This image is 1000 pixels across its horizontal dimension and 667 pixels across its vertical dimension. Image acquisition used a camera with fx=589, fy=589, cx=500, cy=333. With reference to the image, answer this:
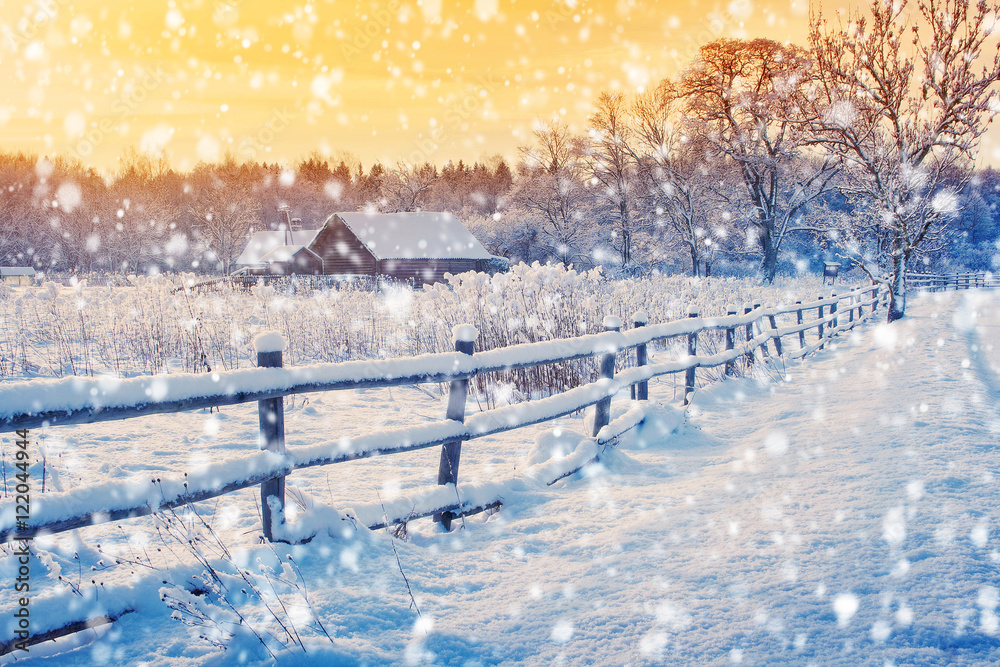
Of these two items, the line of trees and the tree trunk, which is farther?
the tree trunk

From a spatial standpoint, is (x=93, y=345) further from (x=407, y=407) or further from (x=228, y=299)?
(x=407, y=407)

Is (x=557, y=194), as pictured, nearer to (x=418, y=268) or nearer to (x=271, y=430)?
(x=418, y=268)

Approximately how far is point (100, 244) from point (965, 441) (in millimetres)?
77141

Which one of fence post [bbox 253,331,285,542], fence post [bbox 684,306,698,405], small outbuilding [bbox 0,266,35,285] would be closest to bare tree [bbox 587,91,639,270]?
fence post [bbox 684,306,698,405]

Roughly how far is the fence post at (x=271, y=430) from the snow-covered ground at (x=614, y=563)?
0.62 feet

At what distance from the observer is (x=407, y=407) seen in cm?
864

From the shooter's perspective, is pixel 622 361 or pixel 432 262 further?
pixel 432 262

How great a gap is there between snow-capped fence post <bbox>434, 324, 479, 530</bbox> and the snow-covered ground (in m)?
0.18

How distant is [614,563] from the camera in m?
3.37

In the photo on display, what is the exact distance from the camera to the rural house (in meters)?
42.0

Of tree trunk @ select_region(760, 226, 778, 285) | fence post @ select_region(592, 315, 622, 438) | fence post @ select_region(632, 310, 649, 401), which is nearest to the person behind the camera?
fence post @ select_region(592, 315, 622, 438)

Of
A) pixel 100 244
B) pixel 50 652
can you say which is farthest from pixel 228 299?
pixel 100 244

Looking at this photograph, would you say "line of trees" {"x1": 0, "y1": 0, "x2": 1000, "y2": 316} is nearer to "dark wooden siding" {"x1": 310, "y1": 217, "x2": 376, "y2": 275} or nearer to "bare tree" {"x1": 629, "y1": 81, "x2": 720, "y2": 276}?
"bare tree" {"x1": 629, "y1": 81, "x2": 720, "y2": 276}

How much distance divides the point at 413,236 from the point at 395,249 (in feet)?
6.31
